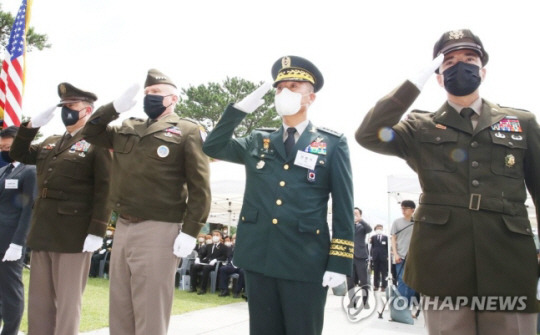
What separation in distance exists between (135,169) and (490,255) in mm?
2254

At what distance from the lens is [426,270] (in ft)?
6.82

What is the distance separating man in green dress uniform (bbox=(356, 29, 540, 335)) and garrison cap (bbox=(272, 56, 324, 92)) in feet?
1.90

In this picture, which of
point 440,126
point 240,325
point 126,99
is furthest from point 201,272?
point 440,126

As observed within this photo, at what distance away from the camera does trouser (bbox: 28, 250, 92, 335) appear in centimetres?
333

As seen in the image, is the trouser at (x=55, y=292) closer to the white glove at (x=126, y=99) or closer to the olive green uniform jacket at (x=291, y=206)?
the white glove at (x=126, y=99)

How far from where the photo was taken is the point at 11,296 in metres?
4.11

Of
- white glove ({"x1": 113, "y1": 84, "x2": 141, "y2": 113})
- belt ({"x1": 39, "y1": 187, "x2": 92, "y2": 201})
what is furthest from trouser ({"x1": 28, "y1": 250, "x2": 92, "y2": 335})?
white glove ({"x1": 113, "y1": 84, "x2": 141, "y2": 113})

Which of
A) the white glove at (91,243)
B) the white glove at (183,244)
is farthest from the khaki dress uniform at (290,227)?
the white glove at (91,243)

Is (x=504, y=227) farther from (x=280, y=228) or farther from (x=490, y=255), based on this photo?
(x=280, y=228)

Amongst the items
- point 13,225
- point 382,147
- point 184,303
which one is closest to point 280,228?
point 382,147

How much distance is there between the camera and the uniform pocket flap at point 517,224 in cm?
198

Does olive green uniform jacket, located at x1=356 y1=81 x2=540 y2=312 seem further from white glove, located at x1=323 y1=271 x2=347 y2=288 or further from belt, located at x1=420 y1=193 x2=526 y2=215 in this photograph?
white glove, located at x1=323 y1=271 x2=347 y2=288

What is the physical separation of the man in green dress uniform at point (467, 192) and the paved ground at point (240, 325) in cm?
416

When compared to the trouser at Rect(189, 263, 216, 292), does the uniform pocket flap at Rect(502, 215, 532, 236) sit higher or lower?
higher
